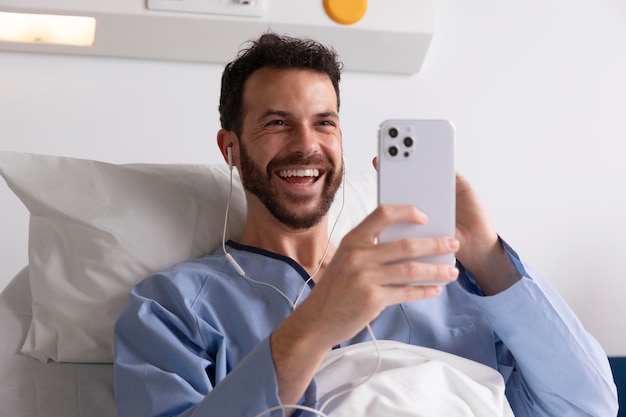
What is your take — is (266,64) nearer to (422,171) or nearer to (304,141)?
(304,141)

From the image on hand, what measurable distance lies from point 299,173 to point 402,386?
506 millimetres

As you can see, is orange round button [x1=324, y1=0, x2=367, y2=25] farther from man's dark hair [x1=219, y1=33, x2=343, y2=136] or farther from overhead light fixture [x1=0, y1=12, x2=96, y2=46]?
overhead light fixture [x1=0, y1=12, x2=96, y2=46]

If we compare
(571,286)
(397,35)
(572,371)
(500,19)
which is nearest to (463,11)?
(500,19)

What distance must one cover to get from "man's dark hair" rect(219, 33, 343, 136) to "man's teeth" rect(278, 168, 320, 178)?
14 centimetres

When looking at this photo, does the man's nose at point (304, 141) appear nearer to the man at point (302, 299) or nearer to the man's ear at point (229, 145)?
the man at point (302, 299)

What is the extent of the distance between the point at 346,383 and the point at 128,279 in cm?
50

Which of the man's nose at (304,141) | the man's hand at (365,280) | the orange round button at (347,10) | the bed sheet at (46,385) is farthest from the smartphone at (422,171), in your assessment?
the orange round button at (347,10)

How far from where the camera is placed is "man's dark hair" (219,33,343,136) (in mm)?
1726

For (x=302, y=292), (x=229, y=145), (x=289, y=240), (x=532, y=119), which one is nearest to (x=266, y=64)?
(x=229, y=145)

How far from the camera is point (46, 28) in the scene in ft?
6.63

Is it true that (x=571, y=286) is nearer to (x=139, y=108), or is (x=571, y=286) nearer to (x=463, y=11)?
(x=463, y=11)

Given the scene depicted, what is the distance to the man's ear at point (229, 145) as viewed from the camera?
1.77 meters

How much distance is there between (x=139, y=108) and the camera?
2.13m

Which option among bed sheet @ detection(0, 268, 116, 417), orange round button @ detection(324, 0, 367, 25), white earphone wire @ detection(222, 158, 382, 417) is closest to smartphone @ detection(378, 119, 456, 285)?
white earphone wire @ detection(222, 158, 382, 417)
